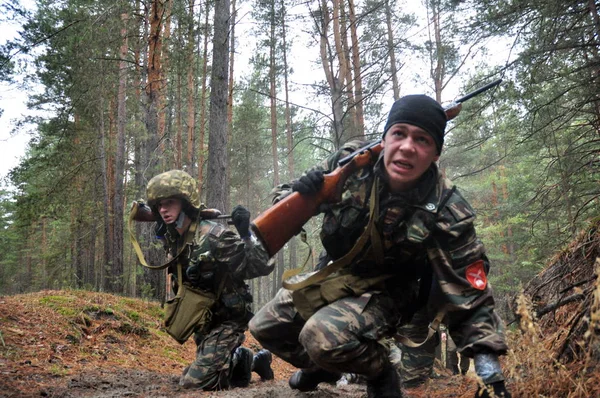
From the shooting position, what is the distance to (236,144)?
22578mm

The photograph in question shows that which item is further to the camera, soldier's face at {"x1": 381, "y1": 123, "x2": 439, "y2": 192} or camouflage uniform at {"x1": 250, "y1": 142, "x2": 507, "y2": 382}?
soldier's face at {"x1": 381, "y1": 123, "x2": 439, "y2": 192}

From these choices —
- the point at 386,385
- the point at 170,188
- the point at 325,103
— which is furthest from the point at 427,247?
the point at 325,103

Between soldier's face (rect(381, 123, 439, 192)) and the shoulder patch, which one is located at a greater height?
soldier's face (rect(381, 123, 439, 192))

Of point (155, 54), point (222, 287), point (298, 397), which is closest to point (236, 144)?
point (155, 54)

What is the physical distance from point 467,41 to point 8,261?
33018 millimetres

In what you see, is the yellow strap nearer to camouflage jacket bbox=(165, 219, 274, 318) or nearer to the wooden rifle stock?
the wooden rifle stock

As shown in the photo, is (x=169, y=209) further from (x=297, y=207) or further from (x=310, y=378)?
(x=310, y=378)

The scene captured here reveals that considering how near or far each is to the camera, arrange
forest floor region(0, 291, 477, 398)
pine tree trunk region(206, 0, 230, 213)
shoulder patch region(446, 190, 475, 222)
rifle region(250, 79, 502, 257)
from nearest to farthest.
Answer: shoulder patch region(446, 190, 475, 222) < rifle region(250, 79, 502, 257) < forest floor region(0, 291, 477, 398) < pine tree trunk region(206, 0, 230, 213)

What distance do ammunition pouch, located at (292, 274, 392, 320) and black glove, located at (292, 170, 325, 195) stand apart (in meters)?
0.61

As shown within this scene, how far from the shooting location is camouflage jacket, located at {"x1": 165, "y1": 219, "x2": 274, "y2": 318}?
14.6 feet

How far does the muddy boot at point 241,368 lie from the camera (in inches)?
177

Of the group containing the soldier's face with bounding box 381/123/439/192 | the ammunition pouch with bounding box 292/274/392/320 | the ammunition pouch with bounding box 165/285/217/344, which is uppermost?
the soldier's face with bounding box 381/123/439/192

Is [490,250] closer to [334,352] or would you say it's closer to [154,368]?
A: [154,368]

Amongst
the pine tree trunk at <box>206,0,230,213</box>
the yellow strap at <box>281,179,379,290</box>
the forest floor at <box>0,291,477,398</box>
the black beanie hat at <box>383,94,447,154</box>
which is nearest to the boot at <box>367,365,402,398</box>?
the forest floor at <box>0,291,477,398</box>
